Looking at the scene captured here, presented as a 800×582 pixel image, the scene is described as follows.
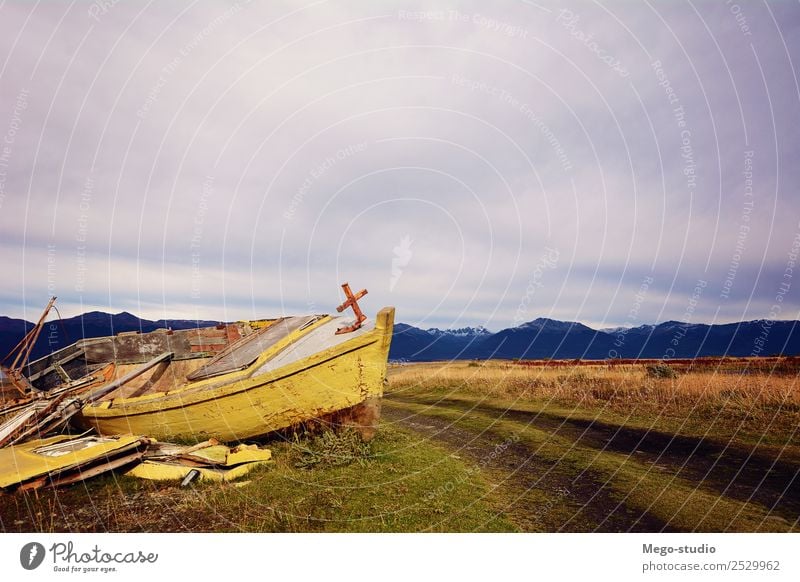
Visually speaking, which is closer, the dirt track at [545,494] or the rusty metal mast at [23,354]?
the dirt track at [545,494]

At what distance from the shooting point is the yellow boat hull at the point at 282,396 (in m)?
9.06

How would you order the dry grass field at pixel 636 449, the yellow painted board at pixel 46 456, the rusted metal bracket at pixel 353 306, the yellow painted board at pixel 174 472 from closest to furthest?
the dry grass field at pixel 636 449, the yellow painted board at pixel 46 456, the yellow painted board at pixel 174 472, the rusted metal bracket at pixel 353 306

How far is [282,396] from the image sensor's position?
919 cm

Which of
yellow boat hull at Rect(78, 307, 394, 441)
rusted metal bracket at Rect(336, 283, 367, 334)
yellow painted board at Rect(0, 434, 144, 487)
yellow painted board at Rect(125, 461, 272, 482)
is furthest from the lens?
rusted metal bracket at Rect(336, 283, 367, 334)

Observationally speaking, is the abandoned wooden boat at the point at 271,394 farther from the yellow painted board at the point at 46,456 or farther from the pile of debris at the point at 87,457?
the yellow painted board at the point at 46,456

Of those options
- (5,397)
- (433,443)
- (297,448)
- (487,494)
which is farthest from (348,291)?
(5,397)

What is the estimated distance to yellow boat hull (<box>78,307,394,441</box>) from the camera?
357 inches

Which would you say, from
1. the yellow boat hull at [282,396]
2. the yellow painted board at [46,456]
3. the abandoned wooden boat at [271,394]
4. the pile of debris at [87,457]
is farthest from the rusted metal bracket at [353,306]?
the yellow painted board at [46,456]

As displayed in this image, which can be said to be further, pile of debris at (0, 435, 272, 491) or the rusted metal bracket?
the rusted metal bracket

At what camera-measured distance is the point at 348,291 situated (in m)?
10.5

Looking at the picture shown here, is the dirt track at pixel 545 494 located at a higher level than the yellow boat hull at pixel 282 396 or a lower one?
lower

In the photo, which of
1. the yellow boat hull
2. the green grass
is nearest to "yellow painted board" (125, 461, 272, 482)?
the yellow boat hull

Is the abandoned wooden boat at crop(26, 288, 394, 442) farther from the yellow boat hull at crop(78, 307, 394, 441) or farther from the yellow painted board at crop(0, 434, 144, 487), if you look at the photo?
the yellow painted board at crop(0, 434, 144, 487)

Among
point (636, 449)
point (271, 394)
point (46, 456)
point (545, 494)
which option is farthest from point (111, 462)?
point (636, 449)
